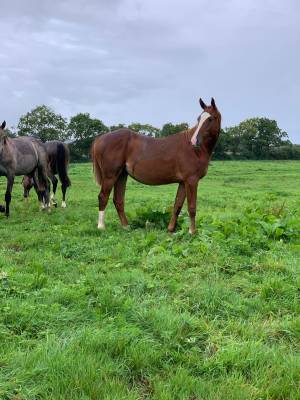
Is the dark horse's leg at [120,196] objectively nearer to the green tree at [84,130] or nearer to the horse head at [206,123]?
the horse head at [206,123]

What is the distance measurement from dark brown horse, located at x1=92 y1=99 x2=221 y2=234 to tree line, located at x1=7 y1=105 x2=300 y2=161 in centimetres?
3999

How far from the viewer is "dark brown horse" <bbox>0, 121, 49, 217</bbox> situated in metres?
10.7

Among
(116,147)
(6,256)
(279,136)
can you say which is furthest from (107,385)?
(279,136)

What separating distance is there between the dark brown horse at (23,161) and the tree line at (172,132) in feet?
121

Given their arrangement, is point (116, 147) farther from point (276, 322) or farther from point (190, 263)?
point (276, 322)

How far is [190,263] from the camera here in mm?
6035

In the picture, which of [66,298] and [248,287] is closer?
[66,298]

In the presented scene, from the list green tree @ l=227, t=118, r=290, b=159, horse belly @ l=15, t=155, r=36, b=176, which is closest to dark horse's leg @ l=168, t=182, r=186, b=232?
horse belly @ l=15, t=155, r=36, b=176

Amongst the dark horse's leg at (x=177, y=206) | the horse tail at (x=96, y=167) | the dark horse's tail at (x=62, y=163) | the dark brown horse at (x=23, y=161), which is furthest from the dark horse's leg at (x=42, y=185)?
the dark horse's leg at (x=177, y=206)

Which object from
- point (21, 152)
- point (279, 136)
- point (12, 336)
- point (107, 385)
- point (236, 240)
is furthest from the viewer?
point (279, 136)

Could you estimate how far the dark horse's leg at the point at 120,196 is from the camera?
30.2 ft

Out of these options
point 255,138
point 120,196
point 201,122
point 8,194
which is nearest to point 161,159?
point 201,122

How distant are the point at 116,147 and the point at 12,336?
229 inches

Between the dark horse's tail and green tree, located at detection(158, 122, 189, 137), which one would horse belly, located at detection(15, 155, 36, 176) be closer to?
the dark horse's tail
